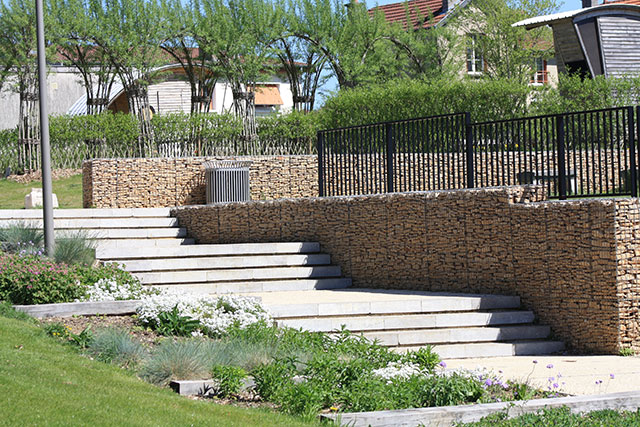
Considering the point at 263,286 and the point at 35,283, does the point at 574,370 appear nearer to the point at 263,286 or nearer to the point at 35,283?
the point at 263,286

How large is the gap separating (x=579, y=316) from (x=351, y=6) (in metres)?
23.4

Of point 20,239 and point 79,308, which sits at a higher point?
point 20,239

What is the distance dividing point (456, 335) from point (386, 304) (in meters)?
1.10

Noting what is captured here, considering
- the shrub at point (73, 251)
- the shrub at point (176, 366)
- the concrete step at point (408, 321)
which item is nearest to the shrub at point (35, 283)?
the shrub at point (73, 251)

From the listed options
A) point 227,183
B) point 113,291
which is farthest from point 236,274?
point 227,183

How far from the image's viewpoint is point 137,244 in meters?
15.3

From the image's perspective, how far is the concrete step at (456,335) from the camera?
1059cm

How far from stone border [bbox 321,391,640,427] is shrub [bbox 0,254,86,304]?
5489 mm

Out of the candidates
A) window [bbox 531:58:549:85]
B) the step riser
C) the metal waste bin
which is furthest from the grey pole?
window [bbox 531:58:549:85]

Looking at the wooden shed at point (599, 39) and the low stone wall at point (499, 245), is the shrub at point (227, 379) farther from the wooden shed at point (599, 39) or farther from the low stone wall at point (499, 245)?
the wooden shed at point (599, 39)

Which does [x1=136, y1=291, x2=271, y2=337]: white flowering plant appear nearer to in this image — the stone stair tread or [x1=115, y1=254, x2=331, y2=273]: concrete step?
the stone stair tread

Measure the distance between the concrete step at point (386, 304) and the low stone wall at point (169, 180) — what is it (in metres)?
9.16

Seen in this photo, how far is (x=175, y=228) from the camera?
16.9m

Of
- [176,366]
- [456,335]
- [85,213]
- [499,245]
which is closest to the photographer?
[176,366]
